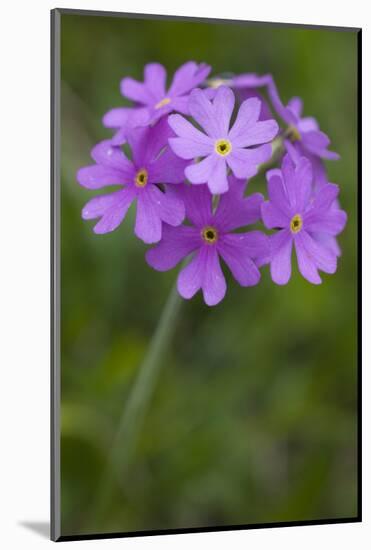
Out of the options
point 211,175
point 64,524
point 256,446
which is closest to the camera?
point 211,175

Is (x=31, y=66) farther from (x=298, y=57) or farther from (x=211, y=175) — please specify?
(x=298, y=57)

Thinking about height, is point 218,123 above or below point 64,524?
above

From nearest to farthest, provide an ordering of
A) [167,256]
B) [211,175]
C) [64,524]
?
[211,175] < [167,256] < [64,524]

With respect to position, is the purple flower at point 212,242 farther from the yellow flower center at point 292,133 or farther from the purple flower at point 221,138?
the yellow flower center at point 292,133

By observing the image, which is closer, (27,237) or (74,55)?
(27,237)

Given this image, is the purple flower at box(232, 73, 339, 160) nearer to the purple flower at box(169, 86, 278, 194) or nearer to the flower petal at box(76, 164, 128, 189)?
the purple flower at box(169, 86, 278, 194)

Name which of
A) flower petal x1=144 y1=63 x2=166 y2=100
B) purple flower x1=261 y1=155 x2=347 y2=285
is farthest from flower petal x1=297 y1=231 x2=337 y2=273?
flower petal x1=144 y1=63 x2=166 y2=100

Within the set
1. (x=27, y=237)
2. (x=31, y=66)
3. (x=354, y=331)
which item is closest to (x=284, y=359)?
(x=354, y=331)
